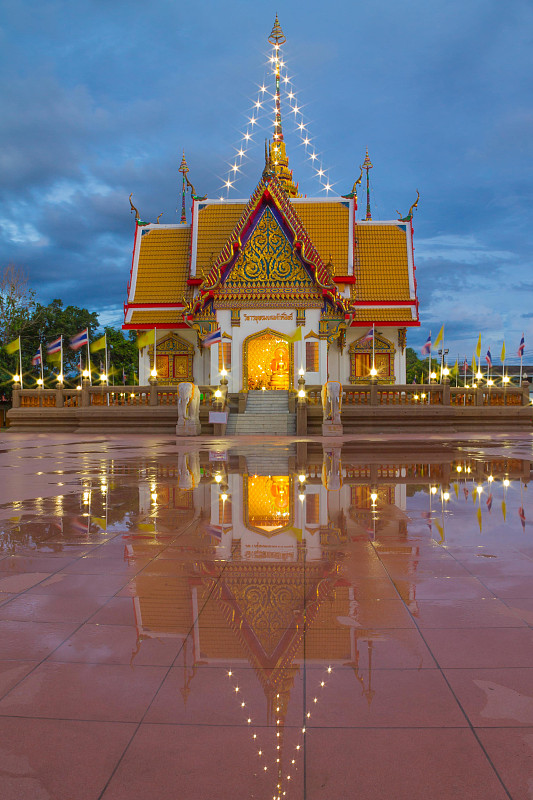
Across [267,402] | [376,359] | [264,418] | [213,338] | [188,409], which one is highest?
[213,338]

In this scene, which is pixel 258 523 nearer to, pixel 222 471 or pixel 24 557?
pixel 24 557

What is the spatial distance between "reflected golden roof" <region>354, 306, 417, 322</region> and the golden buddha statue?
17.1 feet

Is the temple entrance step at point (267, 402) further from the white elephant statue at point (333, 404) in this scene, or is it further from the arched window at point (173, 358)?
the arched window at point (173, 358)

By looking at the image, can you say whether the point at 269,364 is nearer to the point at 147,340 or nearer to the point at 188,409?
the point at 147,340

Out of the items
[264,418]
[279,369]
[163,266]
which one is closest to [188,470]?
[264,418]

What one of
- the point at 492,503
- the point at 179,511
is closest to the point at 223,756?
the point at 179,511

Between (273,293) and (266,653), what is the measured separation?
2986 centimetres

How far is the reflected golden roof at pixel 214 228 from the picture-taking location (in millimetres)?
37062

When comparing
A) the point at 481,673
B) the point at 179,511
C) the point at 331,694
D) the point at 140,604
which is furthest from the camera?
the point at 179,511

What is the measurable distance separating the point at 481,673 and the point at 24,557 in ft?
14.4

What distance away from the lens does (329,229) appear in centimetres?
3744

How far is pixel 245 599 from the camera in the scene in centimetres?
467

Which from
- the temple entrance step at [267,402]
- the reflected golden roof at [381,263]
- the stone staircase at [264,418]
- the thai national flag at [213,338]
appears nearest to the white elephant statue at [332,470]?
the stone staircase at [264,418]

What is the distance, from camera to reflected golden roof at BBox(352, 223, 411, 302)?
36.3 m
